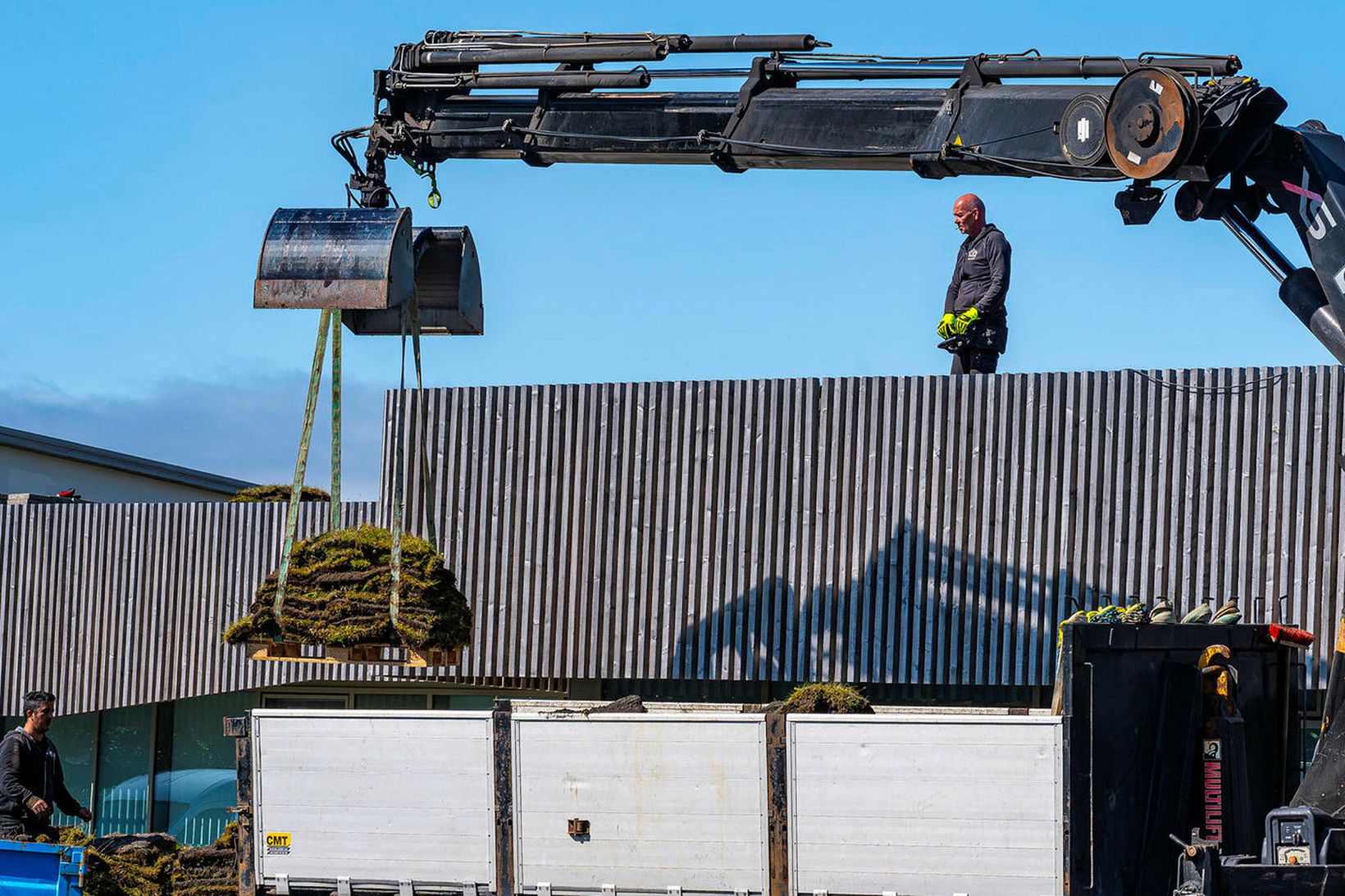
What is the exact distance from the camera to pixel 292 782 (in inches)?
392

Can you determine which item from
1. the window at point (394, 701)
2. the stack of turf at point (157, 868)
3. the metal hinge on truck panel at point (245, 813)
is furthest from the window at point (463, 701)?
the metal hinge on truck panel at point (245, 813)

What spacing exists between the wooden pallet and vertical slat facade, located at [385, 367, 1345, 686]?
12.5 feet

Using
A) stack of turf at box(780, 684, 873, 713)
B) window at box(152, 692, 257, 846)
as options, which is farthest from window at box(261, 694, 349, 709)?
stack of turf at box(780, 684, 873, 713)

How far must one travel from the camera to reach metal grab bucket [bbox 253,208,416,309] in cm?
1099

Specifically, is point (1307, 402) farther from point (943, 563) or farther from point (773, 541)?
point (773, 541)

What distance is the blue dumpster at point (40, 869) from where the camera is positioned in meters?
10.0

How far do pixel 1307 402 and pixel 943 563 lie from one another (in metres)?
3.47

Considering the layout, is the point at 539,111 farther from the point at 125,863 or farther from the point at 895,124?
the point at 125,863

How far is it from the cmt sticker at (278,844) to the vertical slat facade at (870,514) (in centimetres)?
638

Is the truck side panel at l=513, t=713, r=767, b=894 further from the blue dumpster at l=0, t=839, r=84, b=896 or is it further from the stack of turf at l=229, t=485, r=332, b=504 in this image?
the stack of turf at l=229, t=485, r=332, b=504

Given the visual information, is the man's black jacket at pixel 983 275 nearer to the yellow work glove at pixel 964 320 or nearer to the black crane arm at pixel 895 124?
the yellow work glove at pixel 964 320

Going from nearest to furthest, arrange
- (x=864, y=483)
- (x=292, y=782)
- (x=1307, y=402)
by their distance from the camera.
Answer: (x=292, y=782) → (x=1307, y=402) → (x=864, y=483)

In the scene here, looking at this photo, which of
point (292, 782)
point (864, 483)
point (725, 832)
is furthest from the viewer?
point (864, 483)

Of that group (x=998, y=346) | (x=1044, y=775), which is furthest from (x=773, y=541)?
(x=1044, y=775)
